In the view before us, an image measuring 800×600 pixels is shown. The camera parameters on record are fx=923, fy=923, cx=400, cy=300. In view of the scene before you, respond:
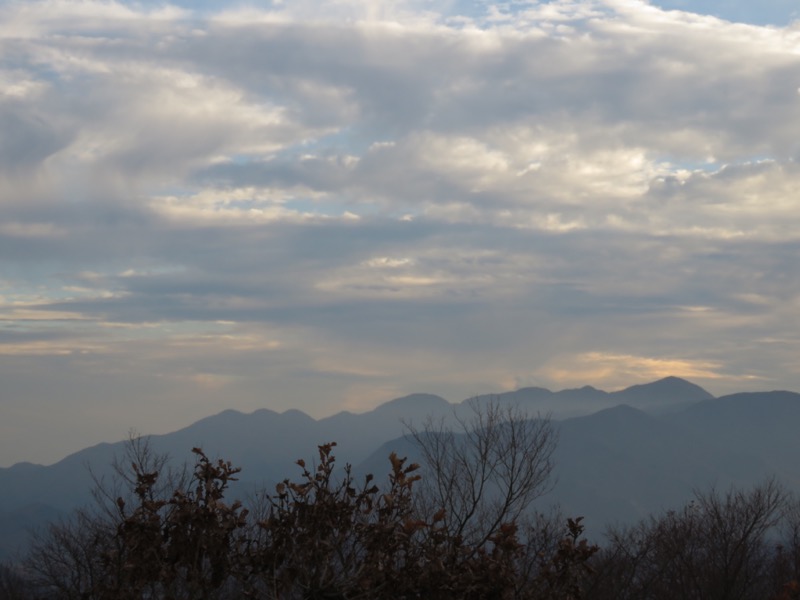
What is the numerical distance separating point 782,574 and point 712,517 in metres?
5.33

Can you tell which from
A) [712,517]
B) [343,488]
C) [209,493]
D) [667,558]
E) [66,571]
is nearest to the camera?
[209,493]

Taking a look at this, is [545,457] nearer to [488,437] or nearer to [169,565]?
[488,437]

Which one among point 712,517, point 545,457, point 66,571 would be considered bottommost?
point 66,571

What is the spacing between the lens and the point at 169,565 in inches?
338

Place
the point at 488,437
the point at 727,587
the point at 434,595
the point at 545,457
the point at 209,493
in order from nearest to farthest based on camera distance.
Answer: the point at 434,595, the point at 209,493, the point at 488,437, the point at 545,457, the point at 727,587

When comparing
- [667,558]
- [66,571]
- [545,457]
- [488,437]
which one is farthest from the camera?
[66,571]

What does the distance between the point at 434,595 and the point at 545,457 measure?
24.7m

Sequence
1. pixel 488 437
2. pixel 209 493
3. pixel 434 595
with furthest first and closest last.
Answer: pixel 488 437
pixel 209 493
pixel 434 595

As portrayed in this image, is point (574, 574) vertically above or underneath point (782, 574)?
above

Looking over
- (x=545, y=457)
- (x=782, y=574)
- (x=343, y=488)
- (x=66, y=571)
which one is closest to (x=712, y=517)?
(x=782, y=574)

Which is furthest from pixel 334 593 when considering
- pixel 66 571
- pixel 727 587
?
pixel 66 571

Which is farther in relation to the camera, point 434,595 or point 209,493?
point 209,493

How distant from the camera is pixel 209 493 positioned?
343 inches

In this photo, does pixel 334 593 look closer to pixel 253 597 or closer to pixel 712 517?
pixel 253 597
